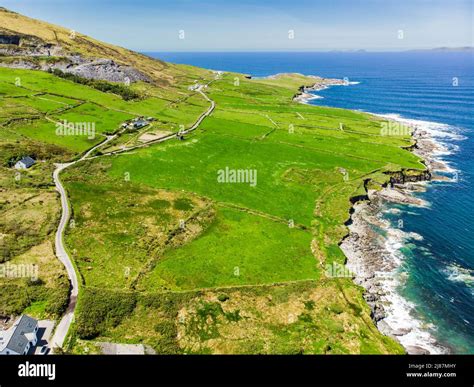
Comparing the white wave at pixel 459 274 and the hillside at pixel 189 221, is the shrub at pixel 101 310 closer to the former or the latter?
the hillside at pixel 189 221

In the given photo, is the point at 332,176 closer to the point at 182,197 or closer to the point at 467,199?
the point at 467,199

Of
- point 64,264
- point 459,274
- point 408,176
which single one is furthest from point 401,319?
point 408,176

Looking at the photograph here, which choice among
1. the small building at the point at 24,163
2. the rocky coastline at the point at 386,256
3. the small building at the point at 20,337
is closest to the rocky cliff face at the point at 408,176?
the rocky coastline at the point at 386,256

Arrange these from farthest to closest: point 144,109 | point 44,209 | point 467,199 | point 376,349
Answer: point 144,109 → point 467,199 → point 44,209 → point 376,349

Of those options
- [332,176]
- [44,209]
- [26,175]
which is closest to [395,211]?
[332,176]

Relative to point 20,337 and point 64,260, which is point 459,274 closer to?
point 20,337

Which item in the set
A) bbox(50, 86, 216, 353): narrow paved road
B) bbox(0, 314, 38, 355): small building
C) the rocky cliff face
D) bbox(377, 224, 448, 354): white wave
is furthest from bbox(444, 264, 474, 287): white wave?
bbox(0, 314, 38, 355): small building
